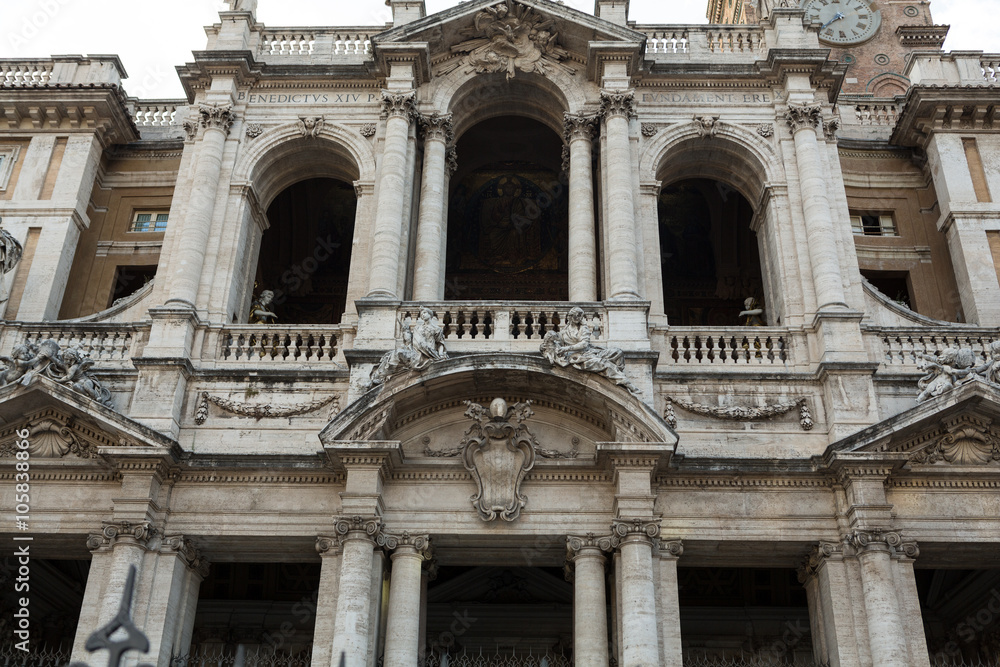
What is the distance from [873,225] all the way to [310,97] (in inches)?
441

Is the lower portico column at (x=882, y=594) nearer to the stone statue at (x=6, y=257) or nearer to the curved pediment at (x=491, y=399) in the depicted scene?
the curved pediment at (x=491, y=399)

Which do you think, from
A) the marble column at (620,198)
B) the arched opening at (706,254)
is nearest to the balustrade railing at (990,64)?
the arched opening at (706,254)

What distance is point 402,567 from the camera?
13602mm

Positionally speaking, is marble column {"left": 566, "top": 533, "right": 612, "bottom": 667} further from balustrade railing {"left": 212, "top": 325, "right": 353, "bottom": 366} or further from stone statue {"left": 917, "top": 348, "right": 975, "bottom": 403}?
stone statue {"left": 917, "top": 348, "right": 975, "bottom": 403}

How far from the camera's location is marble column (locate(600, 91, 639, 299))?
15898mm

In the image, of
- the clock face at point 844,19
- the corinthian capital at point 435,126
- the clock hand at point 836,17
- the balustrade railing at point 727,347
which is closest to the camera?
the balustrade railing at point 727,347

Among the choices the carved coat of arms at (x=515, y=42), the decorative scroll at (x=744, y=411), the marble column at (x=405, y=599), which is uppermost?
the carved coat of arms at (x=515, y=42)

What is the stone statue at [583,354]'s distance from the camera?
14078 millimetres

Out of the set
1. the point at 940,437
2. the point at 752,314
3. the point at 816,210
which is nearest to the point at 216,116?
the point at 752,314

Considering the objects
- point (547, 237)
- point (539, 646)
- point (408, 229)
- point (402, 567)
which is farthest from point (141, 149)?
point (539, 646)

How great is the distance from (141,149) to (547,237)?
8.67 meters

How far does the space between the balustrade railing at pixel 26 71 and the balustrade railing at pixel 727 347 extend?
44.1ft

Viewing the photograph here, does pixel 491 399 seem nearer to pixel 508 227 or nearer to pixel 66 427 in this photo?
pixel 66 427

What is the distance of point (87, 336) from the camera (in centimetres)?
1616
